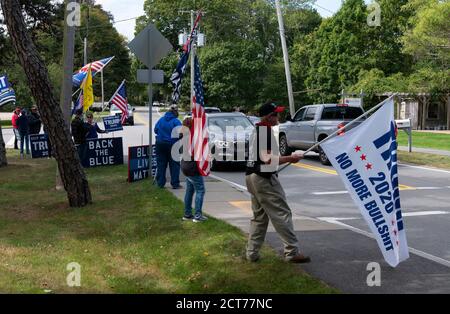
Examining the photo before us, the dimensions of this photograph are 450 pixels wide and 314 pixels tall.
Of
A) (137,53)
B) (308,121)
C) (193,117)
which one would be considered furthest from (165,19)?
(193,117)

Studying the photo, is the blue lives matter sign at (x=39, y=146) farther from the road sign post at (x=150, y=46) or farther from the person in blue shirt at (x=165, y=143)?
the person in blue shirt at (x=165, y=143)

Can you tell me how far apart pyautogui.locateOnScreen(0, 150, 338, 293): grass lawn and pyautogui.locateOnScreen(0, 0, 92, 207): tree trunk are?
0.73 metres

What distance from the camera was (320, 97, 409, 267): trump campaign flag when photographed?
5.86m

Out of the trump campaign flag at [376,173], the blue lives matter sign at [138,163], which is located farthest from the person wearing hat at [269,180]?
the blue lives matter sign at [138,163]

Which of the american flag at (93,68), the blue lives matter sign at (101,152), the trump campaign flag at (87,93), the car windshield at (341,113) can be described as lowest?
the blue lives matter sign at (101,152)

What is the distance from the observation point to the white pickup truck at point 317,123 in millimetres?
17688

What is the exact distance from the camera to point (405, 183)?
1363 cm

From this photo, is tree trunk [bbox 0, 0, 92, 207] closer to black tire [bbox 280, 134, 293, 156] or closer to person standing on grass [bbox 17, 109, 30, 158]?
person standing on grass [bbox 17, 109, 30, 158]

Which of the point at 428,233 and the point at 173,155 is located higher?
the point at 173,155

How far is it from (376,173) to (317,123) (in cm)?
1246

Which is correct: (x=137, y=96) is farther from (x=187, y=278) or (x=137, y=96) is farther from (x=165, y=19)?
(x=187, y=278)

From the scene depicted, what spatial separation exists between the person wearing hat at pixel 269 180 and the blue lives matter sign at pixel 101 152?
408 inches

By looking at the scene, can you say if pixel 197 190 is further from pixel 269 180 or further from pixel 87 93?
pixel 87 93
